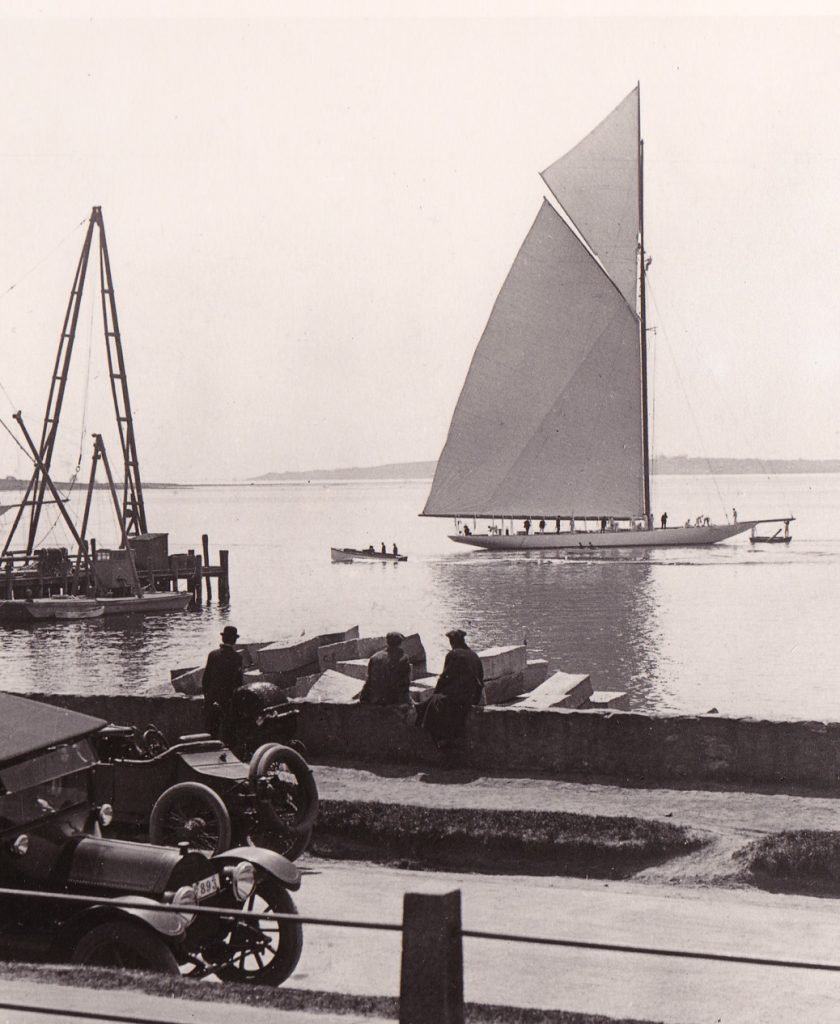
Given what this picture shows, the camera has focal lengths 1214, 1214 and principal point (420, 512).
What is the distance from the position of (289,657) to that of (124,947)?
35.7ft

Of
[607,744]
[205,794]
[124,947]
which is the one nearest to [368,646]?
[607,744]

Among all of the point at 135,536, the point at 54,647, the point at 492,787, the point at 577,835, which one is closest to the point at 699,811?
the point at 577,835

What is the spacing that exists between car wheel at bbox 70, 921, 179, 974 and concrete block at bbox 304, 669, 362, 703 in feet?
22.2

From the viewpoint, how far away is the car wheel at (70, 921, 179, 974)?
5.91m

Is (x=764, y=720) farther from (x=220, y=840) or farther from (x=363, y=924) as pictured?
(x=363, y=924)

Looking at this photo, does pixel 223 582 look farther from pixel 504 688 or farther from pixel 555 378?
pixel 504 688

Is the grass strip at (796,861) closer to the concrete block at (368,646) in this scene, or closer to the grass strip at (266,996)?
the grass strip at (266,996)

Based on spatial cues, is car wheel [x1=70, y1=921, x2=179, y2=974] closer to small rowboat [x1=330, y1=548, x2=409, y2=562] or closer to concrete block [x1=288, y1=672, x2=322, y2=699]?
concrete block [x1=288, y1=672, x2=322, y2=699]

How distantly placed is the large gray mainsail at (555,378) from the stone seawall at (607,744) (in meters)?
58.0

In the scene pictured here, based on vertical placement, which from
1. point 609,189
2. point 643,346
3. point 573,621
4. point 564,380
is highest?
point 609,189

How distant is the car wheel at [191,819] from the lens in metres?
7.77

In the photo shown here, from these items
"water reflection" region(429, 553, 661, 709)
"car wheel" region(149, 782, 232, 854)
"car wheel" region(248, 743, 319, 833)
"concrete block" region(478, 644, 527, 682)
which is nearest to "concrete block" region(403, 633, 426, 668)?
"concrete block" region(478, 644, 527, 682)

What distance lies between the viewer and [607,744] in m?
10.9

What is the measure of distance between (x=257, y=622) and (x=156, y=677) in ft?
45.3
